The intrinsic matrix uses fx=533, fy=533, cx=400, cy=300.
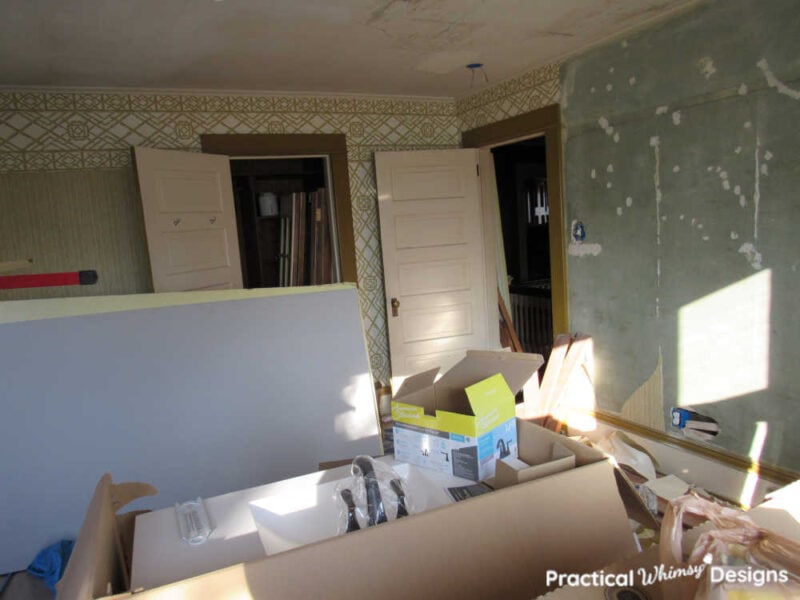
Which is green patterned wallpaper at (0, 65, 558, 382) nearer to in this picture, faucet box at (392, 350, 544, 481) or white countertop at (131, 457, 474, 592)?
faucet box at (392, 350, 544, 481)

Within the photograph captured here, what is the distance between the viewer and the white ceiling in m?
2.46

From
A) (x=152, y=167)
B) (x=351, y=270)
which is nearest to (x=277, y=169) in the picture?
(x=351, y=270)

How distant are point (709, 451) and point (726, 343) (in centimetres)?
62

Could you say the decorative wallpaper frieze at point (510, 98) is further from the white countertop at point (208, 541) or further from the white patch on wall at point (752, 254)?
the white countertop at point (208, 541)

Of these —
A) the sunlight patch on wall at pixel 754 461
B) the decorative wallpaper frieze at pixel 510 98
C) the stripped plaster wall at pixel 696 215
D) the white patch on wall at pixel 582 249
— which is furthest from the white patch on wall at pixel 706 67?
the sunlight patch on wall at pixel 754 461

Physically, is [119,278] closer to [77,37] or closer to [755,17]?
[77,37]

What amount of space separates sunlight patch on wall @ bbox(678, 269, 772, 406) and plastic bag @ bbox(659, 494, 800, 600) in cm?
234

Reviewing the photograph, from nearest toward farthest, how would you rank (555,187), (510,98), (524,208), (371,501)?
1. (371,501)
2. (555,187)
3. (510,98)
4. (524,208)

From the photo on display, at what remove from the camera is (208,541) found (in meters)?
1.01

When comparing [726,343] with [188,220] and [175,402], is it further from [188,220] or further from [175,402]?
[188,220]

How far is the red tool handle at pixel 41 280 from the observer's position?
180 centimetres

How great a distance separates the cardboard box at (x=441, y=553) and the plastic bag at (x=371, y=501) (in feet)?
0.51

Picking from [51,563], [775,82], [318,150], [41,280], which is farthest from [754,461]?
[318,150]

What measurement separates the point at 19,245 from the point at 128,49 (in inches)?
57.7
